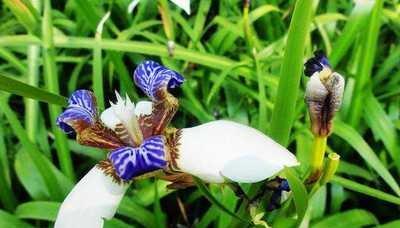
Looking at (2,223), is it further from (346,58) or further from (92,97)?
(346,58)

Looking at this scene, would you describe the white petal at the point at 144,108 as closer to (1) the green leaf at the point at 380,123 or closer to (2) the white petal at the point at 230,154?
(2) the white petal at the point at 230,154

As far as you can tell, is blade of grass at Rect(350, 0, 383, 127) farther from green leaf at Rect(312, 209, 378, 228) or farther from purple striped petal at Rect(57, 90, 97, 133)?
purple striped petal at Rect(57, 90, 97, 133)

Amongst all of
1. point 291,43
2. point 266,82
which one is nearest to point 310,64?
point 291,43

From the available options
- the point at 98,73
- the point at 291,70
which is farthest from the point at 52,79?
the point at 291,70

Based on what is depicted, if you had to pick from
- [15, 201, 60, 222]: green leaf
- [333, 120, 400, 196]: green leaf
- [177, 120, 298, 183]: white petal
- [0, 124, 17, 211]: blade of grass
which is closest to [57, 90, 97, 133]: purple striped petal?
[177, 120, 298, 183]: white petal

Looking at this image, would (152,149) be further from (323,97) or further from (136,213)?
(136,213)

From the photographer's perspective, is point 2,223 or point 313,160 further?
point 2,223

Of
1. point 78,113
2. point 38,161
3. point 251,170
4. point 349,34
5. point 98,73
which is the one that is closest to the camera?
point 251,170
